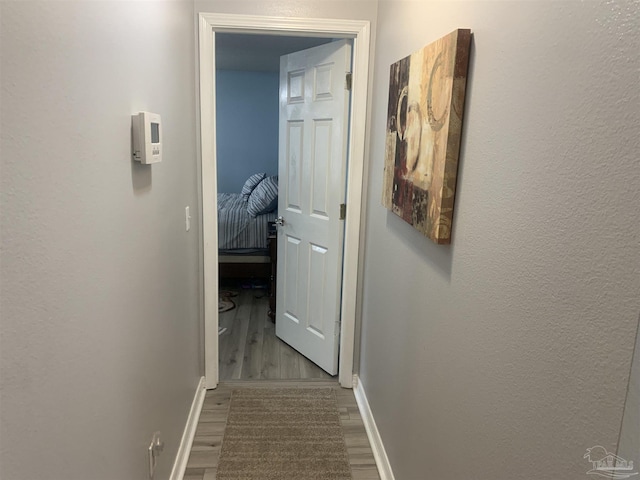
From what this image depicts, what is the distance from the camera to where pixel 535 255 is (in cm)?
94

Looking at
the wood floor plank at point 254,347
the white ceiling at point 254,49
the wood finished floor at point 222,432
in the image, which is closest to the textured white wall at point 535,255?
the wood finished floor at point 222,432

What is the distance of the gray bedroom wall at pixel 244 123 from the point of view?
6516mm

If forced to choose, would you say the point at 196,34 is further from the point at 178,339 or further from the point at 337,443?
the point at 337,443

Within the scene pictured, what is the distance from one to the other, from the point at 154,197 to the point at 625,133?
139 cm

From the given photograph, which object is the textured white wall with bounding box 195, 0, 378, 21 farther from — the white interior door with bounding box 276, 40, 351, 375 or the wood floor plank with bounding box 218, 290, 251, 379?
the wood floor plank with bounding box 218, 290, 251, 379

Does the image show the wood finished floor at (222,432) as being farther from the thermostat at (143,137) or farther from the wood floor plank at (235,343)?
the thermostat at (143,137)

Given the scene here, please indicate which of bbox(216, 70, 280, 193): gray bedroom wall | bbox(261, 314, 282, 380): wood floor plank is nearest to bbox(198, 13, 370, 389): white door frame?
bbox(261, 314, 282, 380): wood floor plank

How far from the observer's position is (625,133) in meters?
0.70

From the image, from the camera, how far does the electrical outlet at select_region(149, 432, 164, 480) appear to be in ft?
5.41

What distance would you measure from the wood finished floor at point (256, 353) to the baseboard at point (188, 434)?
0.89 ft

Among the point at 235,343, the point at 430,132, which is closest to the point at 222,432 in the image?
the point at 235,343

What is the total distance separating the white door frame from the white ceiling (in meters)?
1.11

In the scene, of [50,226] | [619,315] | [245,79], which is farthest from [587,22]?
[245,79]

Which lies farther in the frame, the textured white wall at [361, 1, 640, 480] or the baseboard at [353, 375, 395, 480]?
the baseboard at [353, 375, 395, 480]
